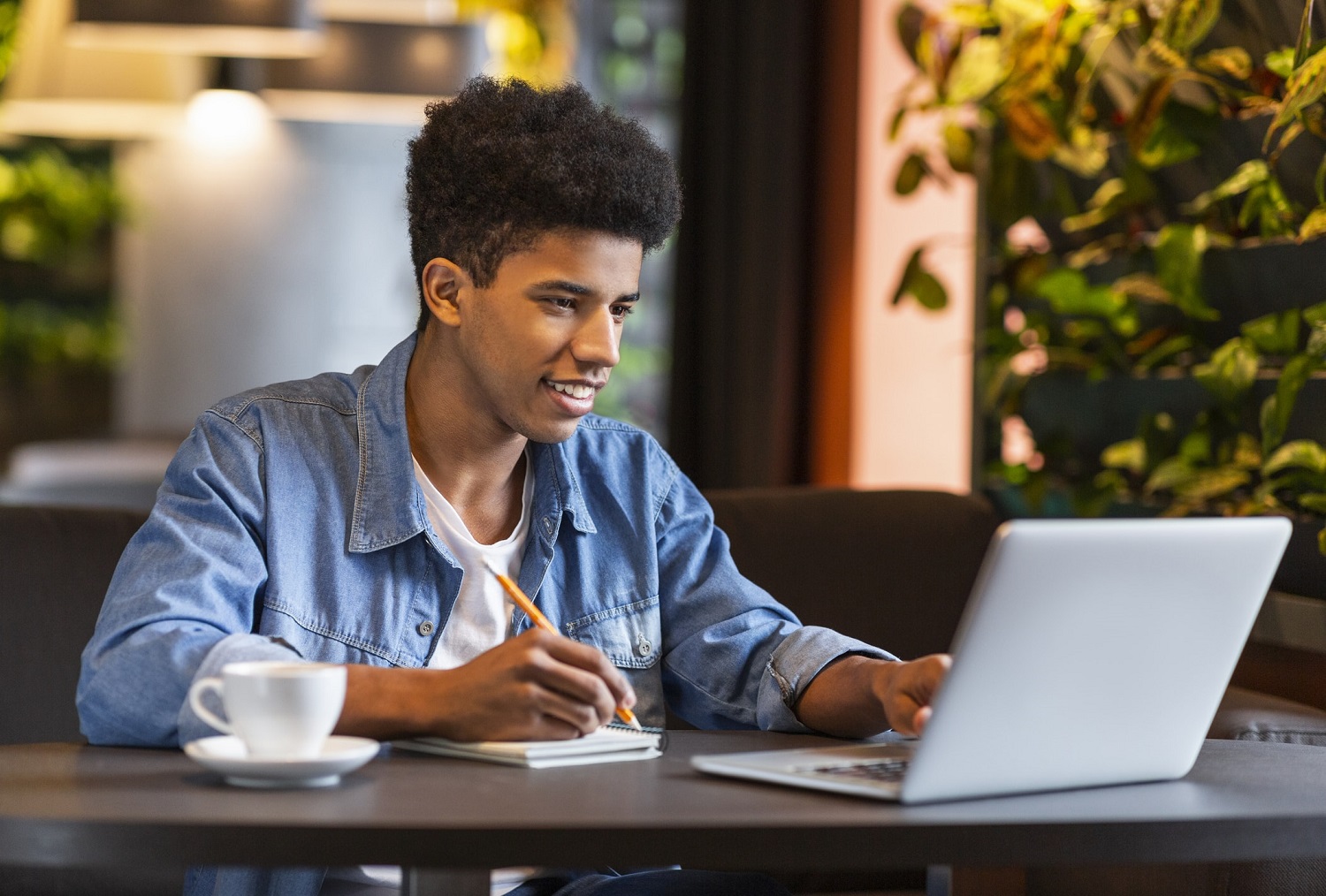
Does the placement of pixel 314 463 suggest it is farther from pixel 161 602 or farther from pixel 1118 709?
pixel 1118 709

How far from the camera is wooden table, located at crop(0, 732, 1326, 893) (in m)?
0.94

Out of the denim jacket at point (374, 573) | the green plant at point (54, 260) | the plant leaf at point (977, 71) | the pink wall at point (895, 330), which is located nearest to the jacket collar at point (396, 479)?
the denim jacket at point (374, 573)

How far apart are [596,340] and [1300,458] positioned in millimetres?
900

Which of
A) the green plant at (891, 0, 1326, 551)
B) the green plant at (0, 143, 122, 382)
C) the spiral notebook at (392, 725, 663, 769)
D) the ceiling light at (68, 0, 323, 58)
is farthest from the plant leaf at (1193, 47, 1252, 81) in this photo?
the green plant at (0, 143, 122, 382)

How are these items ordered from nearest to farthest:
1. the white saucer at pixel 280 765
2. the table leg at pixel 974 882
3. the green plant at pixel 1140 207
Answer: the white saucer at pixel 280 765 → the table leg at pixel 974 882 → the green plant at pixel 1140 207

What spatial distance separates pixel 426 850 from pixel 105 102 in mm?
3147

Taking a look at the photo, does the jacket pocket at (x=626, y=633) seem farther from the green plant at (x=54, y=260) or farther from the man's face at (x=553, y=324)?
the green plant at (x=54, y=260)

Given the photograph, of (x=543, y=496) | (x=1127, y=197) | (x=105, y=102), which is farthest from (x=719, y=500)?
(x=105, y=102)

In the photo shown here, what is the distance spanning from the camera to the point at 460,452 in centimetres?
159

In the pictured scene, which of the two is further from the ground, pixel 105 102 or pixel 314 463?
pixel 105 102

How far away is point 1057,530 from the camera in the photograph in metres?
1.01

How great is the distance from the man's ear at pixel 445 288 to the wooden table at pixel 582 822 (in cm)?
53

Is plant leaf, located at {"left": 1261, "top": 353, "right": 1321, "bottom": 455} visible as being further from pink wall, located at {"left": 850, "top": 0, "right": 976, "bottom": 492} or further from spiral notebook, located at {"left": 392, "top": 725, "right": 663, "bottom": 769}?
pink wall, located at {"left": 850, "top": 0, "right": 976, "bottom": 492}

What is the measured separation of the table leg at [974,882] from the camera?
1271 millimetres
